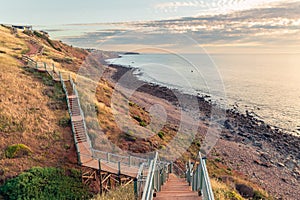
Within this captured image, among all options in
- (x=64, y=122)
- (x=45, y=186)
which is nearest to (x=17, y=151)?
(x=45, y=186)

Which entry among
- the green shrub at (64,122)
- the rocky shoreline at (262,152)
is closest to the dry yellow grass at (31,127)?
the green shrub at (64,122)

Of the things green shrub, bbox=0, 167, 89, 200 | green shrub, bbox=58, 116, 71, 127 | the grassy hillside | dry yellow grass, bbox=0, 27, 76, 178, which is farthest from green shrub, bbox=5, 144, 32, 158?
green shrub, bbox=58, 116, 71, 127

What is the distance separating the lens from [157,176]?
7.79 m

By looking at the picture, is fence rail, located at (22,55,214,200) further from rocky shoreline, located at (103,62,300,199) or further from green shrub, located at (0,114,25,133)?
rocky shoreline, located at (103,62,300,199)

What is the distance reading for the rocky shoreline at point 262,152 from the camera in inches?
1053

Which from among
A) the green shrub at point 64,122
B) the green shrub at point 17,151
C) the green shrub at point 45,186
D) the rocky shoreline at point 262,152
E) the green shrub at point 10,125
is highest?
the green shrub at point 10,125

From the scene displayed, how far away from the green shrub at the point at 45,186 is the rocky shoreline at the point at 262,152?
1913 cm

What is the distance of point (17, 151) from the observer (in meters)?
15.6

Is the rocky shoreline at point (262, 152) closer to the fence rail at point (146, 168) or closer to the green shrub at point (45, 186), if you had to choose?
the fence rail at point (146, 168)

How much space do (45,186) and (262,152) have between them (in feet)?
100

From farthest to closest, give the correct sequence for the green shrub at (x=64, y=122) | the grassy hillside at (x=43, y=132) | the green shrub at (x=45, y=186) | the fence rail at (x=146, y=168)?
1. the green shrub at (x=64, y=122)
2. the grassy hillside at (x=43, y=132)
3. the green shrub at (x=45, y=186)
4. the fence rail at (x=146, y=168)

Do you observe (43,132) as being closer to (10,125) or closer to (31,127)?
(31,127)

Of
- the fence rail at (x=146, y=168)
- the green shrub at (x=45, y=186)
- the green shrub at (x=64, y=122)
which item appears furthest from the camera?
the green shrub at (x=64, y=122)

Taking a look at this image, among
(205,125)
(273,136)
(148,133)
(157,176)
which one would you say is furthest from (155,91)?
(157,176)
